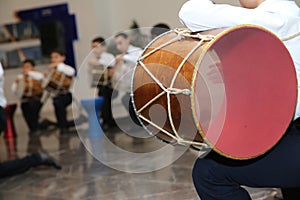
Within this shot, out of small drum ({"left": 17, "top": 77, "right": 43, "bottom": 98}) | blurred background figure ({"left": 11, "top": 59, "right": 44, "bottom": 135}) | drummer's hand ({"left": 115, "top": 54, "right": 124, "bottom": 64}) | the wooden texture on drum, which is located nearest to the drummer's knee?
the wooden texture on drum

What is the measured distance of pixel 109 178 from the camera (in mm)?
3477

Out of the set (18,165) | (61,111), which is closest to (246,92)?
(18,165)

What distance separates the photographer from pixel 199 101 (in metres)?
1.60

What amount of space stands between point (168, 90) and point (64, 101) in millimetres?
4610

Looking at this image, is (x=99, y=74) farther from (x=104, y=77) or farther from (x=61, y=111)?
(x=61, y=111)

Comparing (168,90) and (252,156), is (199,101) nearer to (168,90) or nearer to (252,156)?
(168,90)

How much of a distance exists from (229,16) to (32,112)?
499 cm

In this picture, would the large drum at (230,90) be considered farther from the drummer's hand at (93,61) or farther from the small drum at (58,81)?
the small drum at (58,81)

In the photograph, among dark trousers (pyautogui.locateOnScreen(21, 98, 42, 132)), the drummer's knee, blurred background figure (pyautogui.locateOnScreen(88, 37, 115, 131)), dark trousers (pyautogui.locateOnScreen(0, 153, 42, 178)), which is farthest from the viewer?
dark trousers (pyautogui.locateOnScreen(21, 98, 42, 132))

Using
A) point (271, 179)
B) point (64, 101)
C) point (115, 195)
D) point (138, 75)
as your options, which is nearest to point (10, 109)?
point (64, 101)

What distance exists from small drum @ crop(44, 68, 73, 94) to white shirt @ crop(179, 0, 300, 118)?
15.1 feet

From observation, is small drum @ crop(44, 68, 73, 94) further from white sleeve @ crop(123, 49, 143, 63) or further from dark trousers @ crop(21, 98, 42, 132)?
white sleeve @ crop(123, 49, 143, 63)

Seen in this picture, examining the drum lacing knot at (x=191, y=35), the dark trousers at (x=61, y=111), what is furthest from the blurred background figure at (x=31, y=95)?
the drum lacing knot at (x=191, y=35)

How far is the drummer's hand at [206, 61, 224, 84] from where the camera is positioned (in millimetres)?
1610
